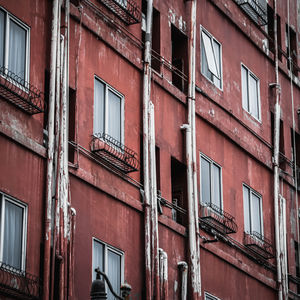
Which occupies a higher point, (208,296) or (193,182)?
(193,182)

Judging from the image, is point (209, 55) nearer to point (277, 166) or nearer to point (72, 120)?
point (277, 166)

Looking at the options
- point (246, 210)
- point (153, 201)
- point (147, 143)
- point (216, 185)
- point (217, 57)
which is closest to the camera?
point (153, 201)

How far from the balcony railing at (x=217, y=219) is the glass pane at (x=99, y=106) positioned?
16.4 ft

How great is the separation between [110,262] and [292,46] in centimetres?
1739

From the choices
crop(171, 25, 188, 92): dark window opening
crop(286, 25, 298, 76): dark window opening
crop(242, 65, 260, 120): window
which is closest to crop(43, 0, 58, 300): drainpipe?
crop(171, 25, 188, 92): dark window opening

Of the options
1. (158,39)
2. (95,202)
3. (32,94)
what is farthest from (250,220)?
(32,94)

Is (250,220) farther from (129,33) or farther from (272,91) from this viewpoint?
(129,33)

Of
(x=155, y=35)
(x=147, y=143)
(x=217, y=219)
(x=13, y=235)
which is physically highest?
(x=155, y=35)

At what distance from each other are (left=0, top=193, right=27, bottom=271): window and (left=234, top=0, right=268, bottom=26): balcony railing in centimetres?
1506

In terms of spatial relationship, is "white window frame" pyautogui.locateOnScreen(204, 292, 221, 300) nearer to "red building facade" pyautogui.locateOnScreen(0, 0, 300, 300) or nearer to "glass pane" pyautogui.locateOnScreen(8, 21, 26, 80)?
"red building facade" pyautogui.locateOnScreen(0, 0, 300, 300)

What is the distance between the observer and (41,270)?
857 inches

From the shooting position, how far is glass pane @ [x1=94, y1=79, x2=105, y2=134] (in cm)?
2516

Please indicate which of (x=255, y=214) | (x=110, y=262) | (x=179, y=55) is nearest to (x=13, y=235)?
(x=110, y=262)

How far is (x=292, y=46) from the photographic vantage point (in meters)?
38.7
